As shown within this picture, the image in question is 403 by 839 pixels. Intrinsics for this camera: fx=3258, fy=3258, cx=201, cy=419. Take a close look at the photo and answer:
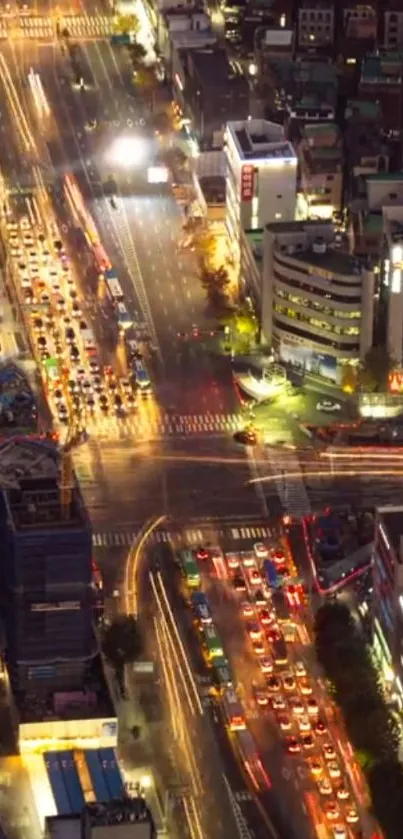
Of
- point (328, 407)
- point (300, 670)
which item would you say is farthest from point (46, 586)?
point (328, 407)

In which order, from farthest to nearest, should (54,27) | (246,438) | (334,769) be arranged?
(54,27), (246,438), (334,769)

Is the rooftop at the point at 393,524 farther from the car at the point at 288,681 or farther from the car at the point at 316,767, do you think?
the car at the point at 316,767

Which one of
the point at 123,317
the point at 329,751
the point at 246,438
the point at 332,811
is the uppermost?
the point at 123,317

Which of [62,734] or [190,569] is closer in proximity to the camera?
[62,734]

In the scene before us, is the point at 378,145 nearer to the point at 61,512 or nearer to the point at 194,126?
the point at 194,126

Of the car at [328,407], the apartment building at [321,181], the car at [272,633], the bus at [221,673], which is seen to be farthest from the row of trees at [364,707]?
the apartment building at [321,181]

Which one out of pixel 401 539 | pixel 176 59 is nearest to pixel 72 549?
pixel 401 539

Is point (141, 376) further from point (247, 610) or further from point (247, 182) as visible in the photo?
point (247, 610)
